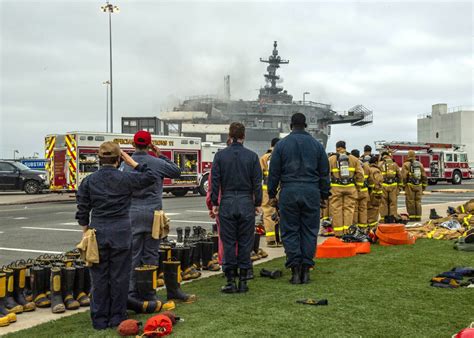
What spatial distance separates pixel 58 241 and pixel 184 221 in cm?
418

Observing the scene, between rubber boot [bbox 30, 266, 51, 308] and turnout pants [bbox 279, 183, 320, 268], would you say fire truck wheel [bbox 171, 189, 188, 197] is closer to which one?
turnout pants [bbox 279, 183, 320, 268]

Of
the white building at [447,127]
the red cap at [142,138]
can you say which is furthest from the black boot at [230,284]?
the white building at [447,127]

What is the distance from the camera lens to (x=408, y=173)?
13.5 meters

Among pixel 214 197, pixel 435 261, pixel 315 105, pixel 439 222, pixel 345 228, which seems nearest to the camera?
pixel 214 197

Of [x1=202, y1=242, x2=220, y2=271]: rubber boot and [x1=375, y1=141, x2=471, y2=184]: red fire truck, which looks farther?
[x1=375, y1=141, x2=471, y2=184]: red fire truck

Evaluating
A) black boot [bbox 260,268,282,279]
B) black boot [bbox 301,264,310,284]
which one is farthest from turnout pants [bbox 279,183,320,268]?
black boot [bbox 260,268,282,279]

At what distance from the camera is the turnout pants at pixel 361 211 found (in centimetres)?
1106

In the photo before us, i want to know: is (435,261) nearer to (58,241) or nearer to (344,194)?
(344,194)

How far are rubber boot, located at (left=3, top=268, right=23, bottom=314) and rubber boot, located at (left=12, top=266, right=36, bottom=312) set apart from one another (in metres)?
0.04

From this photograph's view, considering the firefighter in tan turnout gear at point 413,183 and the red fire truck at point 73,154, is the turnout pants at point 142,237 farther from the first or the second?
the red fire truck at point 73,154

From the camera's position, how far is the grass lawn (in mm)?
4480

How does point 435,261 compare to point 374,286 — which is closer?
point 374,286

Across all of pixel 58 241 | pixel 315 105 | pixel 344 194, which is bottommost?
pixel 58 241

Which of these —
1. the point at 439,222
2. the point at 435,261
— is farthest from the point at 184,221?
the point at 435,261
